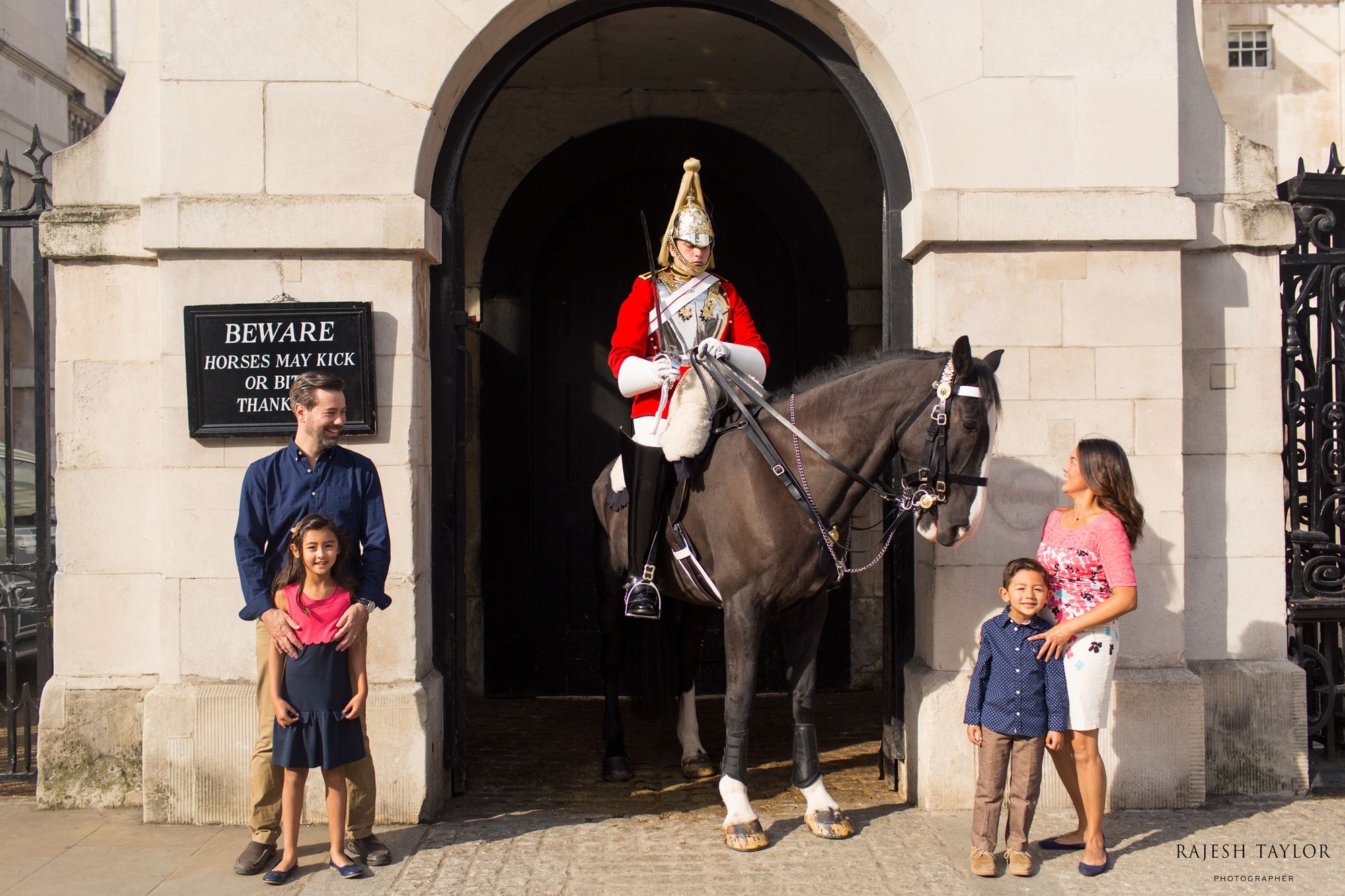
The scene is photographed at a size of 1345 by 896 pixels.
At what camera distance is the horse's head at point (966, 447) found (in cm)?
404

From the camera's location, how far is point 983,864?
13.6 ft

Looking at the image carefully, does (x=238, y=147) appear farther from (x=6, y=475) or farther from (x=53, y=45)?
(x=53, y=45)

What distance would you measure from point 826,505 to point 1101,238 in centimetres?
183

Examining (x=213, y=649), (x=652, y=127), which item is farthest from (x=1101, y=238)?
(x=213, y=649)

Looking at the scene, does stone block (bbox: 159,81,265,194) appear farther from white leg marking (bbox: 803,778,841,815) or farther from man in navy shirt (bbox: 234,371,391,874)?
white leg marking (bbox: 803,778,841,815)

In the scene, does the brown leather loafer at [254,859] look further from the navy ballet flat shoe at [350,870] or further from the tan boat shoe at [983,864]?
the tan boat shoe at [983,864]

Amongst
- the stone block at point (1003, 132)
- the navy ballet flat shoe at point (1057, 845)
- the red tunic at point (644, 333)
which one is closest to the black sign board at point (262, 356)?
the red tunic at point (644, 333)

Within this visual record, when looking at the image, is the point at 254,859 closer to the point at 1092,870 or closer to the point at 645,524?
the point at 645,524

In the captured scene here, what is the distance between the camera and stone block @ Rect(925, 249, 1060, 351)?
499 centimetres

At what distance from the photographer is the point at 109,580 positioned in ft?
16.8

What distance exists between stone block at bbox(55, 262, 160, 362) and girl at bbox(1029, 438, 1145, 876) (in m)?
4.11

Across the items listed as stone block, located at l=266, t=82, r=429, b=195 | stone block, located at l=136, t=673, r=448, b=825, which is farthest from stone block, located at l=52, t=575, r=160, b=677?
stone block, located at l=266, t=82, r=429, b=195

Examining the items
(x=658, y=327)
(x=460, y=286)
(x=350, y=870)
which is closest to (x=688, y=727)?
(x=350, y=870)

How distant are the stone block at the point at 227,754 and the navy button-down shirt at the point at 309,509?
81cm
